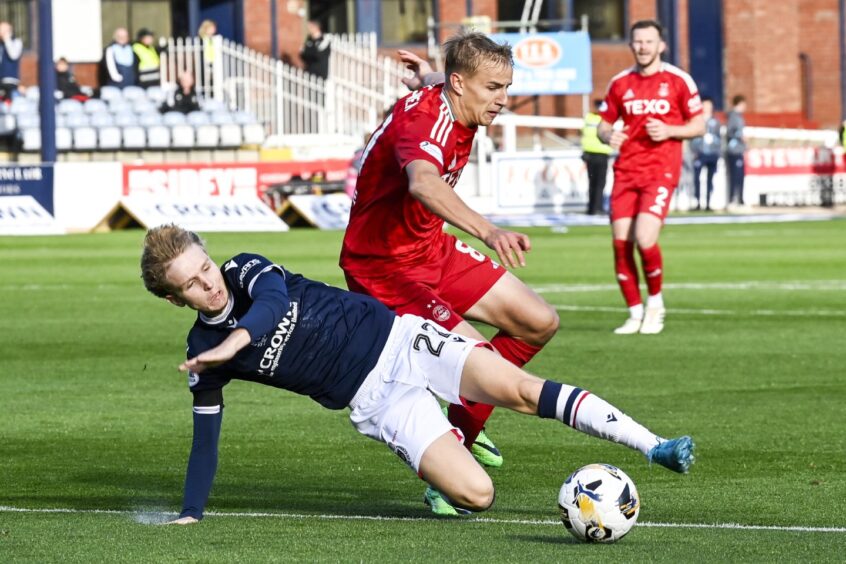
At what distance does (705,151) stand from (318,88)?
854cm

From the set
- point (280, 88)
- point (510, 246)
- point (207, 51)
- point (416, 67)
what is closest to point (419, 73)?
point (416, 67)

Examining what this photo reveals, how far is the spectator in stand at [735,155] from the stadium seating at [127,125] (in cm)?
930

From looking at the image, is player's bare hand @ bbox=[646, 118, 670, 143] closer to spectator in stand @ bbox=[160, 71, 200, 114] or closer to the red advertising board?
the red advertising board

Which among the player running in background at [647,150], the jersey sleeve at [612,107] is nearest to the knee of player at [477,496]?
the player running in background at [647,150]

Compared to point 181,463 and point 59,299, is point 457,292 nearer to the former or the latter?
point 181,463

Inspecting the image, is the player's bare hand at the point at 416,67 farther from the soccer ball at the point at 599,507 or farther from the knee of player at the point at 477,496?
the soccer ball at the point at 599,507

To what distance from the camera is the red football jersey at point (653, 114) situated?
44.9ft

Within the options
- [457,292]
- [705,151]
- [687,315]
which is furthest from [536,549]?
[705,151]

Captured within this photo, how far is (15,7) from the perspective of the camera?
4062 cm

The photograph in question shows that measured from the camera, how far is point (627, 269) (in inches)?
549

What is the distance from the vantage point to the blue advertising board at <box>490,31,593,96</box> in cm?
3816

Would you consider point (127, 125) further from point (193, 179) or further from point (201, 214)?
point (201, 214)

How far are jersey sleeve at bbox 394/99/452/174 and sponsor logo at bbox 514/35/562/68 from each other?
101 feet

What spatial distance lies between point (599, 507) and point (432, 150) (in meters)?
1.84
